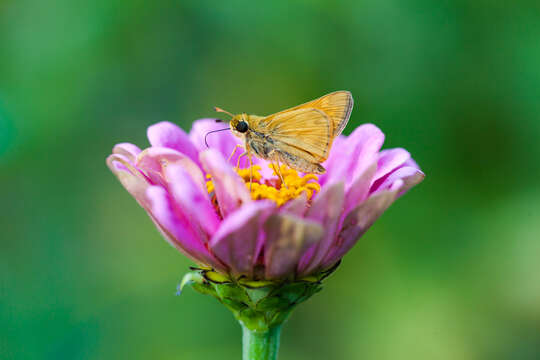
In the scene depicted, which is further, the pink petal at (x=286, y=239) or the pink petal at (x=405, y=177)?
the pink petal at (x=405, y=177)

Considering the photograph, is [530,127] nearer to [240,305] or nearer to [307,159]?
[307,159]

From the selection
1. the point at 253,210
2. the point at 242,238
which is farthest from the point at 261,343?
the point at 253,210

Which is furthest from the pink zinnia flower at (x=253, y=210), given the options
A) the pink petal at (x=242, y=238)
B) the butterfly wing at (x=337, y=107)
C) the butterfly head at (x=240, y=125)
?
the butterfly head at (x=240, y=125)

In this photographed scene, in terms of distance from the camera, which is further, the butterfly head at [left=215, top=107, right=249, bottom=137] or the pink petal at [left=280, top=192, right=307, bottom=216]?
the butterfly head at [left=215, top=107, right=249, bottom=137]

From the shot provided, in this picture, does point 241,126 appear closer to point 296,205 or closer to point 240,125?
point 240,125

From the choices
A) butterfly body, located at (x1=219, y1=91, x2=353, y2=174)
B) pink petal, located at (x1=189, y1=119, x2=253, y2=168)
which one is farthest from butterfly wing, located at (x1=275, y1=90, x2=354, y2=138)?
pink petal, located at (x1=189, y1=119, x2=253, y2=168)

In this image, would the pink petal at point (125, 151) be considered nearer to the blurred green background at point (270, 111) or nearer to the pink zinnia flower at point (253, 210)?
the pink zinnia flower at point (253, 210)

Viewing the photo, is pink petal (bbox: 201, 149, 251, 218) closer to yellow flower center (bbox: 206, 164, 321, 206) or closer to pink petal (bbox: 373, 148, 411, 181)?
yellow flower center (bbox: 206, 164, 321, 206)
